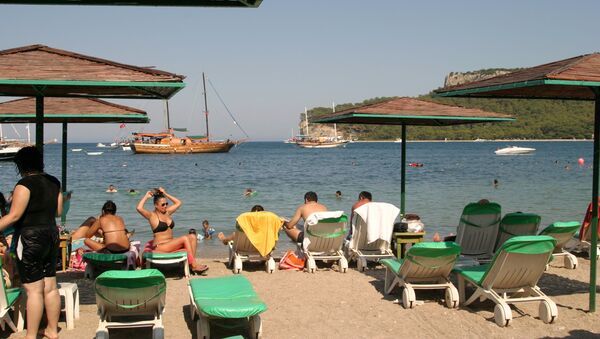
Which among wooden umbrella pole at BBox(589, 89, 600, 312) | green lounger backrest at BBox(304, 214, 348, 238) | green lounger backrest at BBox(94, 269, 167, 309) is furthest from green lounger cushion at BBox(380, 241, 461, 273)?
green lounger backrest at BBox(94, 269, 167, 309)

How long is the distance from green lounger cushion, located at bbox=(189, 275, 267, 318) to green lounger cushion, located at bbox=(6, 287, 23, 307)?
146 centimetres

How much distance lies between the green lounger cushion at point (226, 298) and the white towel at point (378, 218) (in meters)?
2.48

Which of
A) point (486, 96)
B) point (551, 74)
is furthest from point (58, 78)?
point (486, 96)

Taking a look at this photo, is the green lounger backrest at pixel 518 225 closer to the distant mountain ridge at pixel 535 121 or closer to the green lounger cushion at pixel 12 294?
the green lounger cushion at pixel 12 294

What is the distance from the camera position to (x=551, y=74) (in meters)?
5.16

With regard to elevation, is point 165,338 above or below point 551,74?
below

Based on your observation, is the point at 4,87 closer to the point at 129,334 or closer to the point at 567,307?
the point at 129,334

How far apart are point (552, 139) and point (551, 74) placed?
105 meters

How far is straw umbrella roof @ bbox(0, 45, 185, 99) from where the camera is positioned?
509 cm

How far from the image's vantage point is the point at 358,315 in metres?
6.09

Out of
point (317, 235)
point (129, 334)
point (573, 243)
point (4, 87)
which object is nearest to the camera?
point (129, 334)

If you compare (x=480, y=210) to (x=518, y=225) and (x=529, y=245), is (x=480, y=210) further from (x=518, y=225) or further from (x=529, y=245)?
(x=529, y=245)

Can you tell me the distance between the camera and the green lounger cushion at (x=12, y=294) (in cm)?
511

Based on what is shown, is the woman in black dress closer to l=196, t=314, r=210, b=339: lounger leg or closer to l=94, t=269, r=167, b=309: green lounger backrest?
l=94, t=269, r=167, b=309: green lounger backrest
